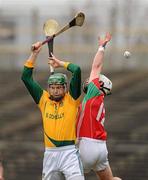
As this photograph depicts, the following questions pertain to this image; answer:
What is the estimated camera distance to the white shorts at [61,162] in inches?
296

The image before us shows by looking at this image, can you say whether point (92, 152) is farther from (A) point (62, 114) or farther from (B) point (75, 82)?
(B) point (75, 82)

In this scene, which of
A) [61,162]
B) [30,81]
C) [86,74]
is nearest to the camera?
[61,162]

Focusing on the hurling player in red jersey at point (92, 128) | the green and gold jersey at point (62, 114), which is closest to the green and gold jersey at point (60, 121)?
the green and gold jersey at point (62, 114)

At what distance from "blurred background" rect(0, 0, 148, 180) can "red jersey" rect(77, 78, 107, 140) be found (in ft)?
29.4

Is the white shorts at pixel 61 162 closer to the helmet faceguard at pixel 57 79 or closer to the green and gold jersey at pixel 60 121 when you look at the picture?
the green and gold jersey at pixel 60 121

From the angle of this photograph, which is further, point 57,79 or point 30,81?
point 30,81

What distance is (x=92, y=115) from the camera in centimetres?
764

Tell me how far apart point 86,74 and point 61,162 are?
1069 centimetres

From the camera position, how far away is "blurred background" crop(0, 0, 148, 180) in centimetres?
1708

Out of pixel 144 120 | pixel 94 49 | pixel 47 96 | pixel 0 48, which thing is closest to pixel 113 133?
pixel 144 120

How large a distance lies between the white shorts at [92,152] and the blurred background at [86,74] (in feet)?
29.1

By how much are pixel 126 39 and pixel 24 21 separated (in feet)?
8.33

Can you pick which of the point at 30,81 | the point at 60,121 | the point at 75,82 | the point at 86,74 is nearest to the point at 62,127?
the point at 60,121

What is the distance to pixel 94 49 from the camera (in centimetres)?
1753
